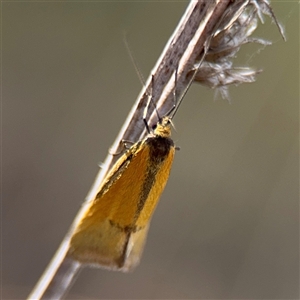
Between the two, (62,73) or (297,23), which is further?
(62,73)

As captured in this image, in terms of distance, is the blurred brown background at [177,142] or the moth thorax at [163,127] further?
the blurred brown background at [177,142]

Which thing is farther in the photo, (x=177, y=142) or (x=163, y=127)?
(x=177, y=142)

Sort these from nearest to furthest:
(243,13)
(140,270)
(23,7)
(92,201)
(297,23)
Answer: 1. (243,13)
2. (92,201)
3. (297,23)
4. (140,270)
5. (23,7)

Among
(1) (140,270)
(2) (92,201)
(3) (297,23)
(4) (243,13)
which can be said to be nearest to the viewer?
(4) (243,13)

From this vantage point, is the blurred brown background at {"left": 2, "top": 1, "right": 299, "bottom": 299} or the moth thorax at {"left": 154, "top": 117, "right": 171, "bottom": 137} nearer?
the moth thorax at {"left": 154, "top": 117, "right": 171, "bottom": 137}

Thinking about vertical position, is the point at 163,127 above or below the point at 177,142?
above

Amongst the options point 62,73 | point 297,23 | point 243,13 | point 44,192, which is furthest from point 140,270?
point 243,13

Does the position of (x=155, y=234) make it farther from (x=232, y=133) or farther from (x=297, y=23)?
(x=297, y=23)

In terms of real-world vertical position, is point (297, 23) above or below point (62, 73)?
above
